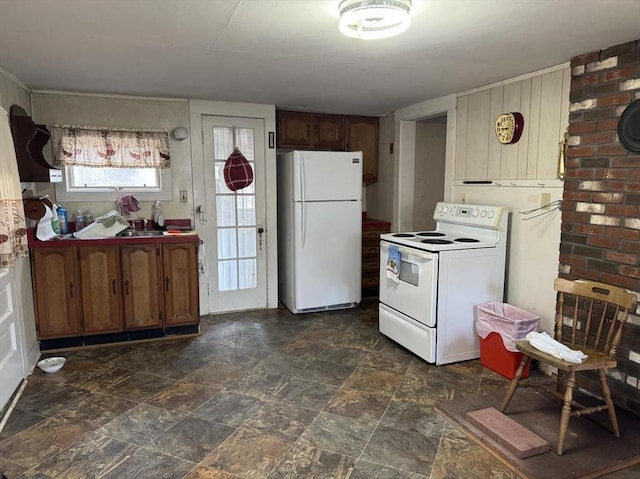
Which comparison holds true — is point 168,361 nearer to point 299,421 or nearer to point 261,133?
point 299,421

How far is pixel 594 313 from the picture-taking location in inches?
107

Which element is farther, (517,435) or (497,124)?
(497,124)

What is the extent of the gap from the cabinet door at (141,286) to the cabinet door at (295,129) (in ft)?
6.17

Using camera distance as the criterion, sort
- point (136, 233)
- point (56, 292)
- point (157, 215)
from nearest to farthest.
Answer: point (56, 292)
point (136, 233)
point (157, 215)

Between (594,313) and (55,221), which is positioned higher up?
(55,221)

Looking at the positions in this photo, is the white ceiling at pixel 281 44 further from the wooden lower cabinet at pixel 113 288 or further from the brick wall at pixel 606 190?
the wooden lower cabinet at pixel 113 288

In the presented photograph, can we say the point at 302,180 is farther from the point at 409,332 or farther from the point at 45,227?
the point at 45,227

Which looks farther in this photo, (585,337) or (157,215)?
(157,215)

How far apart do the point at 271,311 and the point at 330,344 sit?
1.11m

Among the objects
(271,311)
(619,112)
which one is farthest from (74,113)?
(619,112)

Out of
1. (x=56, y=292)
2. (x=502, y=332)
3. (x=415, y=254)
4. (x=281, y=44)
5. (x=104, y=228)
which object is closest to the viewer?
(x=281, y=44)

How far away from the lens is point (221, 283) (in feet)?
14.8

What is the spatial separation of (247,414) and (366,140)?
3494mm

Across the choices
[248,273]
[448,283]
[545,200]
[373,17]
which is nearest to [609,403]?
[448,283]
